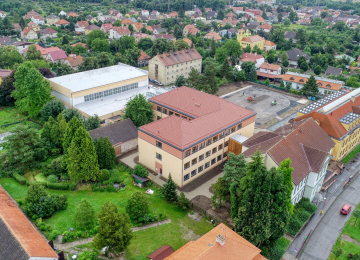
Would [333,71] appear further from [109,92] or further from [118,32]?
[118,32]

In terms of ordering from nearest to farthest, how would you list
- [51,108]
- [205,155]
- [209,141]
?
[209,141] → [205,155] → [51,108]

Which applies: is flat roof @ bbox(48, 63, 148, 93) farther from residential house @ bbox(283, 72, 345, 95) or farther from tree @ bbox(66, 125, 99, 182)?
residential house @ bbox(283, 72, 345, 95)

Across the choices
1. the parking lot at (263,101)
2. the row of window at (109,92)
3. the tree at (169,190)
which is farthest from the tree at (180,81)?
the tree at (169,190)

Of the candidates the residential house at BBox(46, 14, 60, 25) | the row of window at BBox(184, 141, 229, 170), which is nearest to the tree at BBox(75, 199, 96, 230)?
the row of window at BBox(184, 141, 229, 170)

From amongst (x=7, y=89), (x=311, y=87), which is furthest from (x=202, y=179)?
(x=7, y=89)

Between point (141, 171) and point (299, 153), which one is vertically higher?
point (299, 153)

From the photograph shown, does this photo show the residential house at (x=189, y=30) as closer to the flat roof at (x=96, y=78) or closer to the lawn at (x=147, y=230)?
the flat roof at (x=96, y=78)

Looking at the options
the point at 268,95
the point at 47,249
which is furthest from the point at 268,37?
the point at 47,249
